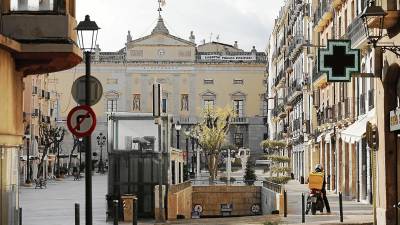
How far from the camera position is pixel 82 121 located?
596 inches

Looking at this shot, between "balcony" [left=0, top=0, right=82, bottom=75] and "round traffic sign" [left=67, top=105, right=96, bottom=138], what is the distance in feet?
5.01

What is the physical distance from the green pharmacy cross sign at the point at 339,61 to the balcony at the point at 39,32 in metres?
5.09

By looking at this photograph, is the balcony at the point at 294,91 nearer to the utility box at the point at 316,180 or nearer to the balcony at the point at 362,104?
the balcony at the point at 362,104

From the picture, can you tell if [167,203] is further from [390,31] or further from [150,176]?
[390,31]

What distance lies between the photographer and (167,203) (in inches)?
1050

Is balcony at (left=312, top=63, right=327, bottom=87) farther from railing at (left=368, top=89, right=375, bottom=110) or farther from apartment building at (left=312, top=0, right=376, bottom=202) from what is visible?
railing at (left=368, top=89, right=375, bottom=110)

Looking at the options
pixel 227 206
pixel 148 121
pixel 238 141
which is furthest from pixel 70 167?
pixel 148 121

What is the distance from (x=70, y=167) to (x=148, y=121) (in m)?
61.7

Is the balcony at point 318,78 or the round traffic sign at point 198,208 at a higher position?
the balcony at point 318,78

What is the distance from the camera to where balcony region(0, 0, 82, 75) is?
15.9 metres

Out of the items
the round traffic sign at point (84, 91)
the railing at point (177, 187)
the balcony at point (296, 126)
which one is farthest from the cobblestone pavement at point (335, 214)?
the balcony at point (296, 126)

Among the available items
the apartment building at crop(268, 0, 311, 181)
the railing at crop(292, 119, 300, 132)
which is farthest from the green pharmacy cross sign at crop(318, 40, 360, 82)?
the railing at crop(292, 119, 300, 132)

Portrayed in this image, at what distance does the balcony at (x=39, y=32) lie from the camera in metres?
15.9

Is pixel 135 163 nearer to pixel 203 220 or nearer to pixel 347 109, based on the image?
pixel 203 220
